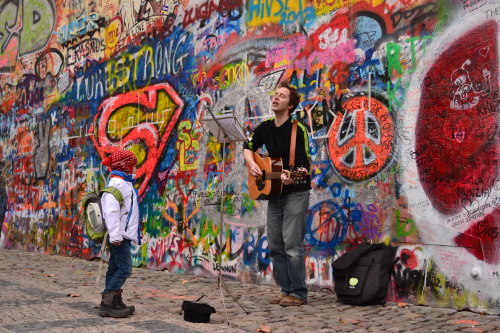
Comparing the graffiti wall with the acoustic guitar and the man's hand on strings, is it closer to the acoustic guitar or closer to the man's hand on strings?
the acoustic guitar

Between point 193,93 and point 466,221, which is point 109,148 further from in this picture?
point 466,221

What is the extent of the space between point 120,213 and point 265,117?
276cm

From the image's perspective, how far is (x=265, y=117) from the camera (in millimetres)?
7484

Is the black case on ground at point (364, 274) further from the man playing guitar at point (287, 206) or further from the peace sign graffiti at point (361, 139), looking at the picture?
the peace sign graffiti at point (361, 139)

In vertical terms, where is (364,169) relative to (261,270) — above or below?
Answer: above

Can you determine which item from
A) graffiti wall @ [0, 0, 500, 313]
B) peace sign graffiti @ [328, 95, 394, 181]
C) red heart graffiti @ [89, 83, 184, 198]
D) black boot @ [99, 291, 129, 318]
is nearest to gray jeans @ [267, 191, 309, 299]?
graffiti wall @ [0, 0, 500, 313]

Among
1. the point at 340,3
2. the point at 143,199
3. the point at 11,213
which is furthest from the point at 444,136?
the point at 11,213

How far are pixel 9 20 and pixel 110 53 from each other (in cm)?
434

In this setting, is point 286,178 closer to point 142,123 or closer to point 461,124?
point 461,124

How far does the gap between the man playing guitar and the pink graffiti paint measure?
3.75ft

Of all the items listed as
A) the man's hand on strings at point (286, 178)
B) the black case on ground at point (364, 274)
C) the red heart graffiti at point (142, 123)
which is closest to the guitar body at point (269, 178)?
the man's hand on strings at point (286, 178)

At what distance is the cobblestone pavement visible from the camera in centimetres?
484

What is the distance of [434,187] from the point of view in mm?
5770

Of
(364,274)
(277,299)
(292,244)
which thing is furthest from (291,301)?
(364,274)
